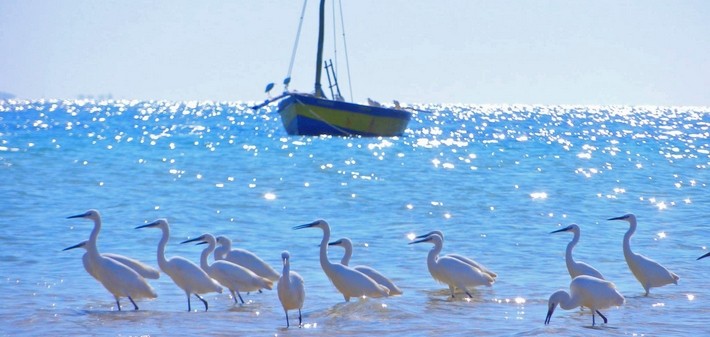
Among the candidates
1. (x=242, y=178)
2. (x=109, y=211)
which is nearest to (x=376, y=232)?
(x=109, y=211)

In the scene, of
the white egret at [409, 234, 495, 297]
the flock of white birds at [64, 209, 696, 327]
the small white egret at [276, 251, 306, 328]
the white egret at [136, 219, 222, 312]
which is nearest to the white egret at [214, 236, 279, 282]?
the flock of white birds at [64, 209, 696, 327]

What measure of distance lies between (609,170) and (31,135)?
22.3 metres

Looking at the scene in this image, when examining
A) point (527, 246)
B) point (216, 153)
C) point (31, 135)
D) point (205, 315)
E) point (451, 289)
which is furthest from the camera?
point (31, 135)

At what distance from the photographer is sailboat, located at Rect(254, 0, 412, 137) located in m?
41.7

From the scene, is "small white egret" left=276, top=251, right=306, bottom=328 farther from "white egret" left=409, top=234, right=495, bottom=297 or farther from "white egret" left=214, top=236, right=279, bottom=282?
"white egret" left=409, top=234, right=495, bottom=297

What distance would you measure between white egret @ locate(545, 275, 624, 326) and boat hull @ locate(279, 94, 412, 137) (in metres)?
31.1

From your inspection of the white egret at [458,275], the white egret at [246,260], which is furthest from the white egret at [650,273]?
the white egret at [246,260]

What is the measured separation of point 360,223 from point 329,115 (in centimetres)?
2367

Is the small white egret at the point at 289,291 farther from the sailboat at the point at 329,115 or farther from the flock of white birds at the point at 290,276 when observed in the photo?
the sailboat at the point at 329,115

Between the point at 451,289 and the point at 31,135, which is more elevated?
the point at 31,135

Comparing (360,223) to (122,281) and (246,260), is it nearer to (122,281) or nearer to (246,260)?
(246,260)

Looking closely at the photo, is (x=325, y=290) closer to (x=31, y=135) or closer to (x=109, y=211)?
(x=109, y=211)

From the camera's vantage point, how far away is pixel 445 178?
2762 centimetres

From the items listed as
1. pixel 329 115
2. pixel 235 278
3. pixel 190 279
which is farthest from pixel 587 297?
pixel 329 115
